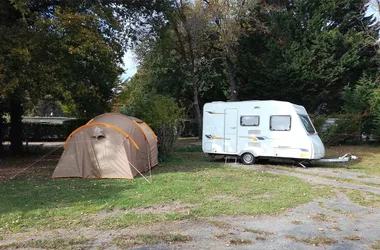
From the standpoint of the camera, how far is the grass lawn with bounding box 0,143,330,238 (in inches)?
232

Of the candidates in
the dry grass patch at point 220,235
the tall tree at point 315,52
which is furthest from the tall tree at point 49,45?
the tall tree at point 315,52

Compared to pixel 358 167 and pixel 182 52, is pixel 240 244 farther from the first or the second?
pixel 182 52

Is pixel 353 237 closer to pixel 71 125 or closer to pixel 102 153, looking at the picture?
pixel 102 153

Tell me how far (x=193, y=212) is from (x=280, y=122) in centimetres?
765

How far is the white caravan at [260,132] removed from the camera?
40.9 ft

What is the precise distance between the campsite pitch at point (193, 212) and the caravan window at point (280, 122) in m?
2.66

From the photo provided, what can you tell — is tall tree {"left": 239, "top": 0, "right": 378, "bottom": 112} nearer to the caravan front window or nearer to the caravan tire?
the caravan front window

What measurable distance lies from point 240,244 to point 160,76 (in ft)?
74.8

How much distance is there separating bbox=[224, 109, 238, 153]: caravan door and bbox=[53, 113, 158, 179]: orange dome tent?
4.32 m

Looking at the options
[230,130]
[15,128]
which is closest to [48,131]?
[15,128]

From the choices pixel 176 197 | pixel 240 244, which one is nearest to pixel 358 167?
pixel 176 197

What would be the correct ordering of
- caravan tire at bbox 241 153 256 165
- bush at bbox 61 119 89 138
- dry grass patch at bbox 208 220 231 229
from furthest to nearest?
bush at bbox 61 119 89 138 < caravan tire at bbox 241 153 256 165 < dry grass patch at bbox 208 220 231 229

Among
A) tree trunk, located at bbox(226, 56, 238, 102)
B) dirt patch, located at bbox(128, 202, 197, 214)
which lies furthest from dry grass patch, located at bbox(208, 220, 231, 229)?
tree trunk, located at bbox(226, 56, 238, 102)

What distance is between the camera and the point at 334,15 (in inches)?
917
